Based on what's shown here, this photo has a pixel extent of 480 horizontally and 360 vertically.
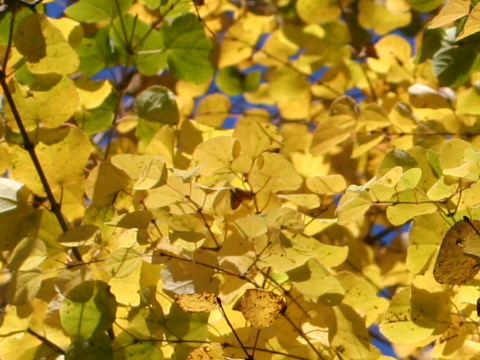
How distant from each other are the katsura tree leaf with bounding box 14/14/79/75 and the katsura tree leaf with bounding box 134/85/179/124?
0.49 ft

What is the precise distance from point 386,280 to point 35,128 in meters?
0.61

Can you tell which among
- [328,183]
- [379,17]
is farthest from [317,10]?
[328,183]

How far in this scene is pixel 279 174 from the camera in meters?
0.70

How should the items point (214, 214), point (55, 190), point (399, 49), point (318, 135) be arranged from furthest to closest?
1. point (399, 49)
2. point (318, 135)
3. point (55, 190)
4. point (214, 214)

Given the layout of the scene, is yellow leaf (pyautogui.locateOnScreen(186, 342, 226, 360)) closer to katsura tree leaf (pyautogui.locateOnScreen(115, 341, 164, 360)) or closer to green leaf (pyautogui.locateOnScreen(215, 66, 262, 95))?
katsura tree leaf (pyautogui.locateOnScreen(115, 341, 164, 360))

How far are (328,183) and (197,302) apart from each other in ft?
0.63

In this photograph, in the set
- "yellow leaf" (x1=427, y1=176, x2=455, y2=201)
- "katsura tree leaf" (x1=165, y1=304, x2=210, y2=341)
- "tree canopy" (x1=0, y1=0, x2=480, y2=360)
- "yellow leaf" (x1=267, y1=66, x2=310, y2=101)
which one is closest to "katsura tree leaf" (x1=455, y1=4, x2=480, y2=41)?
"tree canopy" (x1=0, y1=0, x2=480, y2=360)

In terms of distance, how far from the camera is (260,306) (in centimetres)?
62

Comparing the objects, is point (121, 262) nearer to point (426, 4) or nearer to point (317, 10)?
point (426, 4)

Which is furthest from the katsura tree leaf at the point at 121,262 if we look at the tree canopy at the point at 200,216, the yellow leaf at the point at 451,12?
the yellow leaf at the point at 451,12

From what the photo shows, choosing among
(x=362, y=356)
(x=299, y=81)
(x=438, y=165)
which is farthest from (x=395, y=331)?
(x=299, y=81)

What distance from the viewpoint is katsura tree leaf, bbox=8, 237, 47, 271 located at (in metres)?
0.66

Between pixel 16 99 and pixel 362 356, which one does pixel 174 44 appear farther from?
pixel 362 356

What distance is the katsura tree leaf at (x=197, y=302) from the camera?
2.03 feet
